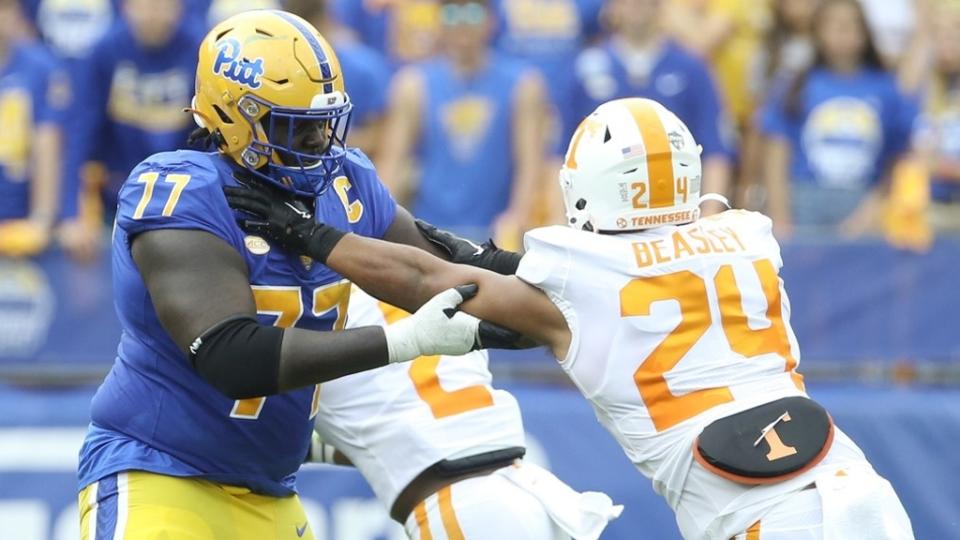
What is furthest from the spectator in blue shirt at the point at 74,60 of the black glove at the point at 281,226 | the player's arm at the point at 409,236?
the black glove at the point at 281,226

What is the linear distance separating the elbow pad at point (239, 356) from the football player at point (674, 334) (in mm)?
313

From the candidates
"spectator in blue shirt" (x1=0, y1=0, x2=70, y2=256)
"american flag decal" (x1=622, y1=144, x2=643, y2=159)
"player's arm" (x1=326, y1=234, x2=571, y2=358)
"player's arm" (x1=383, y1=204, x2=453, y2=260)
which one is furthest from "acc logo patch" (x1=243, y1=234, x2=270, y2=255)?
"spectator in blue shirt" (x1=0, y1=0, x2=70, y2=256)

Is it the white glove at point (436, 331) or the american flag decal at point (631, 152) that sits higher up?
the american flag decal at point (631, 152)

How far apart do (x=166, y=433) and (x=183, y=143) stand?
11.2 feet

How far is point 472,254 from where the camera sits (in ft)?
15.4

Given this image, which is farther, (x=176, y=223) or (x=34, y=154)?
(x=34, y=154)

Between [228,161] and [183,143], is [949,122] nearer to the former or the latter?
[183,143]

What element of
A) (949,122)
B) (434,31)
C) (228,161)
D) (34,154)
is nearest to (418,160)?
(434,31)

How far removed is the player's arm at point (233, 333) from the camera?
3.88 metres

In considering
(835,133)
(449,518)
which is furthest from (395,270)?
(835,133)

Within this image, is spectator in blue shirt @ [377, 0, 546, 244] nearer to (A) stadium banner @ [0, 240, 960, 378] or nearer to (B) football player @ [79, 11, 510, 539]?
(A) stadium banner @ [0, 240, 960, 378]

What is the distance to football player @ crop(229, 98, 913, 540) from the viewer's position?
404 centimetres

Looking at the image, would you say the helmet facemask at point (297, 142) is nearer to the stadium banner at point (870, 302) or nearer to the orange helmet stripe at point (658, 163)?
the orange helmet stripe at point (658, 163)

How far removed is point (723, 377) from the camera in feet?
13.5
